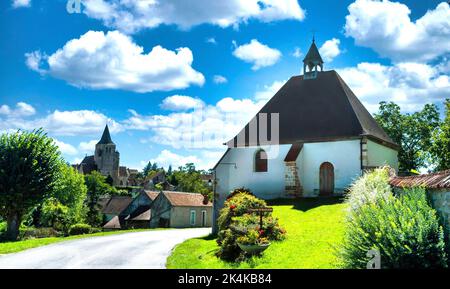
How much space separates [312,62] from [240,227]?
1929cm

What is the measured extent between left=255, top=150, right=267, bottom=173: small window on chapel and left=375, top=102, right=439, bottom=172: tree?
1795 centimetres

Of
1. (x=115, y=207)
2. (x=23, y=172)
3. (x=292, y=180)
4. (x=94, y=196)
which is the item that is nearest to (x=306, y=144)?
(x=292, y=180)

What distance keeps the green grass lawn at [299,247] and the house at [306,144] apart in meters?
4.94

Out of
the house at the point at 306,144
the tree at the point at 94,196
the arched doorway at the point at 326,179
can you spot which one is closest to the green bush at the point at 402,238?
the house at the point at 306,144

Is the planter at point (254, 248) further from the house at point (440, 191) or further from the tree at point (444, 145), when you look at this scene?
the tree at point (444, 145)

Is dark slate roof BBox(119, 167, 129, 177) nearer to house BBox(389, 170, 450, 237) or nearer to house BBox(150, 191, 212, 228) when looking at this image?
house BBox(150, 191, 212, 228)

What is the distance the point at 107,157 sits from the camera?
412ft

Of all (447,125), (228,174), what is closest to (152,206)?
(228,174)

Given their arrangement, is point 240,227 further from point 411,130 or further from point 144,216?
point 144,216

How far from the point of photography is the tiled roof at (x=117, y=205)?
6206cm

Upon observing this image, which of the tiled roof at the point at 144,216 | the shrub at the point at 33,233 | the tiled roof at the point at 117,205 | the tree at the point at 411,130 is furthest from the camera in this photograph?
the tiled roof at the point at 117,205
